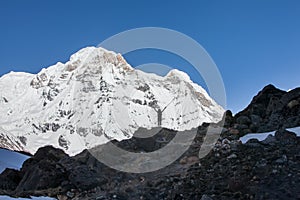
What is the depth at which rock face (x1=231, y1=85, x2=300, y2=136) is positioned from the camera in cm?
2283

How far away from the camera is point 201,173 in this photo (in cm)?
1619

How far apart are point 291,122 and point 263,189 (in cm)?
965

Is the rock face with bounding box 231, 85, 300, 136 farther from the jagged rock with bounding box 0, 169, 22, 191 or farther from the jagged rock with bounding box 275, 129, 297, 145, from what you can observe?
the jagged rock with bounding box 0, 169, 22, 191

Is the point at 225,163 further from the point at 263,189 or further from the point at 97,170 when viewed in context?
the point at 97,170

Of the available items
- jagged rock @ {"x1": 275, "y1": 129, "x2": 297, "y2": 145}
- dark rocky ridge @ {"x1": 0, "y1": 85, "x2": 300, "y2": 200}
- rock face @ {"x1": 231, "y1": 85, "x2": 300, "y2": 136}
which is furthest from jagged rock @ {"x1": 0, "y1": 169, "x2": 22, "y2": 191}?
jagged rock @ {"x1": 275, "y1": 129, "x2": 297, "y2": 145}

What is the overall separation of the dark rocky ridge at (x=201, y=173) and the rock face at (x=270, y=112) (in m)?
0.05

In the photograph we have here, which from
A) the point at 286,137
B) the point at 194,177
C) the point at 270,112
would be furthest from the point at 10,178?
the point at 270,112

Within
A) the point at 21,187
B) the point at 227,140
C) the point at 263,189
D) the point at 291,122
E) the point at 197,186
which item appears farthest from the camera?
the point at 291,122


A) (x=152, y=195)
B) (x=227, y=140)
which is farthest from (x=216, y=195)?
(x=227, y=140)

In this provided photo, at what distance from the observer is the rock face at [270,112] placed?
2283 centimetres

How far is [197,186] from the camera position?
1474 cm

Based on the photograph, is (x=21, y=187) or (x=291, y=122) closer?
(x=21, y=187)

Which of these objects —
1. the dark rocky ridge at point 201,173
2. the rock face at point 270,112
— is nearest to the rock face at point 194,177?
the dark rocky ridge at point 201,173

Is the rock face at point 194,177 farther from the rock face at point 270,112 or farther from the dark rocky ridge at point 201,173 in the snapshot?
the rock face at point 270,112
